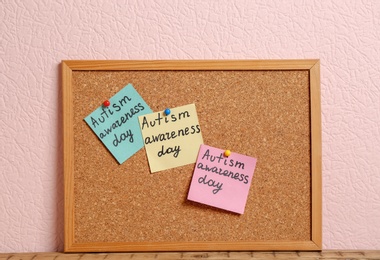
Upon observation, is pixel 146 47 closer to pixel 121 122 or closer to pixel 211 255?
pixel 121 122

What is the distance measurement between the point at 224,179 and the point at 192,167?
5 cm

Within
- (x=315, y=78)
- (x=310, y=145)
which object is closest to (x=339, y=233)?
(x=310, y=145)

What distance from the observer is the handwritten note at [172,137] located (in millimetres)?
794

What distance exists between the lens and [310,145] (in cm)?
80

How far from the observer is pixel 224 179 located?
0.79m

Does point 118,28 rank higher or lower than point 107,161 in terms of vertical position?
higher

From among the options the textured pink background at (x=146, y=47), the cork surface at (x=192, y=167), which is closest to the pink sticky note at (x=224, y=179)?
the cork surface at (x=192, y=167)

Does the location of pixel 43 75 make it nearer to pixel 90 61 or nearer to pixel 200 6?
pixel 90 61

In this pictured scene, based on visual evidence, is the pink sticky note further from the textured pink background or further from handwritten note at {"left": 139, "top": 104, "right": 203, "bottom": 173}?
the textured pink background

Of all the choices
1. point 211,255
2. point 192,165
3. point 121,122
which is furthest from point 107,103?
point 211,255

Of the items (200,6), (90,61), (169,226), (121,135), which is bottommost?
(169,226)

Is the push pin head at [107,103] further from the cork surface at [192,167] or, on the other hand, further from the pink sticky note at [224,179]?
the pink sticky note at [224,179]

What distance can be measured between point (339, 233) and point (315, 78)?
10.1 inches

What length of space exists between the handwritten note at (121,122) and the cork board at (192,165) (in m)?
0.01
